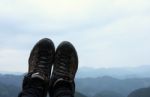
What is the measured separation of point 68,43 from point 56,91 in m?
1.74

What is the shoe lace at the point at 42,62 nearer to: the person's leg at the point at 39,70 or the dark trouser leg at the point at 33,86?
the person's leg at the point at 39,70

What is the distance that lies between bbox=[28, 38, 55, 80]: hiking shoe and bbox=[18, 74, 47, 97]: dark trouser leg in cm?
45

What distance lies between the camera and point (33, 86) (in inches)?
230

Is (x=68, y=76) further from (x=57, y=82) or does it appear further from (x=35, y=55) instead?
(x=35, y=55)

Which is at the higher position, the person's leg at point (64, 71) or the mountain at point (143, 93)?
the mountain at point (143, 93)

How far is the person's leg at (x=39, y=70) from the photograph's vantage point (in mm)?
5779

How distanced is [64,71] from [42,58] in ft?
2.56

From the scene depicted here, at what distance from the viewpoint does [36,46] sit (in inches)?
300

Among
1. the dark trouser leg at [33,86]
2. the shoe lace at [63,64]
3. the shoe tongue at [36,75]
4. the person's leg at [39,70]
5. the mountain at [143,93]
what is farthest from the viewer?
the mountain at [143,93]

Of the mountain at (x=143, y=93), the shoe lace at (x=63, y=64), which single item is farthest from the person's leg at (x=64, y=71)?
the mountain at (x=143, y=93)

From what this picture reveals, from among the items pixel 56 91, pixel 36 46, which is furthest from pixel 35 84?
pixel 36 46

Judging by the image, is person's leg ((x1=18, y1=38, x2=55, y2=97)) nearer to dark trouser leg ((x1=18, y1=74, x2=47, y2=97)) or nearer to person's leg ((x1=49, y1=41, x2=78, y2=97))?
dark trouser leg ((x1=18, y1=74, x2=47, y2=97))

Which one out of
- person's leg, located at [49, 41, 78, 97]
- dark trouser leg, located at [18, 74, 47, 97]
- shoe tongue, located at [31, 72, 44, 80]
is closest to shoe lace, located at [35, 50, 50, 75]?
person's leg, located at [49, 41, 78, 97]

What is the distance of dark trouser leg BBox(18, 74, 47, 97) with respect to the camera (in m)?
5.64
